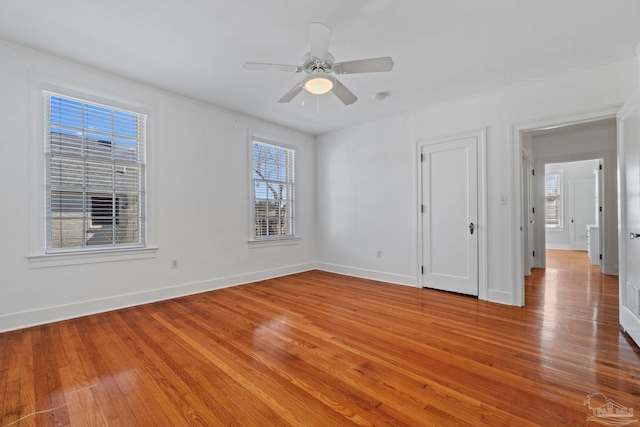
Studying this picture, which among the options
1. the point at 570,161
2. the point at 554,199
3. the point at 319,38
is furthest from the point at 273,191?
the point at 554,199

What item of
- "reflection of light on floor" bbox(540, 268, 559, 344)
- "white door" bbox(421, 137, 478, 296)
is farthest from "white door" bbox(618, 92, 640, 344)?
"white door" bbox(421, 137, 478, 296)

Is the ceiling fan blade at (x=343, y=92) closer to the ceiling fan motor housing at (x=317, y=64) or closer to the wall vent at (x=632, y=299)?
the ceiling fan motor housing at (x=317, y=64)

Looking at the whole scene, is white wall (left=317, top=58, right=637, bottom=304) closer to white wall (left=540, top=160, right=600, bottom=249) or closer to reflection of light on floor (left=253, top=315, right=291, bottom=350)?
reflection of light on floor (left=253, top=315, right=291, bottom=350)

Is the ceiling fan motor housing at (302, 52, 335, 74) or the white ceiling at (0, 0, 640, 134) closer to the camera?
the white ceiling at (0, 0, 640, 134)

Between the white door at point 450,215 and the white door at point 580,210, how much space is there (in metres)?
6.94

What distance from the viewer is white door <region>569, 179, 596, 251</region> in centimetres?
806

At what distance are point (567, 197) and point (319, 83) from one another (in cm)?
950

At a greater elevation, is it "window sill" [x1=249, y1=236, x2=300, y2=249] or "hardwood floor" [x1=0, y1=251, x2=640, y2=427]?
"window sill" [x1=249, y1=236, x2=300, y2=249]

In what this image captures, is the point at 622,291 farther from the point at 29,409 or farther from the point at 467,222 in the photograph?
the point at 29,409

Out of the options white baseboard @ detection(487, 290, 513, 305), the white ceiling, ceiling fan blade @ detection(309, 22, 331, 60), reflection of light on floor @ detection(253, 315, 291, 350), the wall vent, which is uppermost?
the white ceiling

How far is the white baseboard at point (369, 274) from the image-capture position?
14.8 feet

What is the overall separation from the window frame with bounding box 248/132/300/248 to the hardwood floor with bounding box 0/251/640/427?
158 centimetres

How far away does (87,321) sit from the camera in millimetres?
2988

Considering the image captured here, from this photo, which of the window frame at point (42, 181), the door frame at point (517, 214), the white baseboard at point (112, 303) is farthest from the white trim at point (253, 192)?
the door frame at point (517, 214)
